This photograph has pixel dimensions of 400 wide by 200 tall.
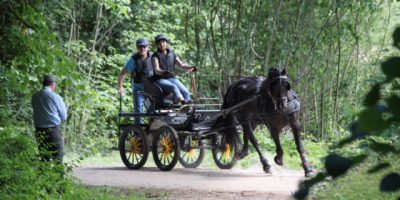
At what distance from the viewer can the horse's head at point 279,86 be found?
1330 cm

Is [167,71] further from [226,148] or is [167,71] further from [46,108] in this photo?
[46,108]

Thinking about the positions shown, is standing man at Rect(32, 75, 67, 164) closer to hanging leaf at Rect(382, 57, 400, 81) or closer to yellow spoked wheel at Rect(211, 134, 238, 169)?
yellow spoked wheel at Rect(211, 134, 238, 169)

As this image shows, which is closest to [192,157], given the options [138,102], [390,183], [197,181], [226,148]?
[226,148]

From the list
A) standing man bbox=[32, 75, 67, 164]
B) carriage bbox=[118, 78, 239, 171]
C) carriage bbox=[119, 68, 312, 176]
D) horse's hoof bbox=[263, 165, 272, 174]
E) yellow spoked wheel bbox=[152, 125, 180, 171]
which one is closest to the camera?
standing man bbox=[32, 75, 67, 164]

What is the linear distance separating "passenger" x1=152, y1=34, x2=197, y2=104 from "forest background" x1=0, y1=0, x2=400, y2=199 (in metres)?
3.36

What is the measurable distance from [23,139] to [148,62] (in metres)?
5.85

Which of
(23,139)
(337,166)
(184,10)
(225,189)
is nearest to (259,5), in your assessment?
(184,10)

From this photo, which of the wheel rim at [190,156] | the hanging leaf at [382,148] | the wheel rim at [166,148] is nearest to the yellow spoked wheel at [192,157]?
the wheel rim at [190,156]

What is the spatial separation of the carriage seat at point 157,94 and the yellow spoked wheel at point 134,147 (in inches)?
25.0

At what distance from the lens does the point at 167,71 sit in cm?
1469

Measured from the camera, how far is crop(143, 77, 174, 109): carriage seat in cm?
1452

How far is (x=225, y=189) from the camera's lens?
39.0 feet

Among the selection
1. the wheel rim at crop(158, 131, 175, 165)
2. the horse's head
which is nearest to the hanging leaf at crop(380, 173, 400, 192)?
the horse's head

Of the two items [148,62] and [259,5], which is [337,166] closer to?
[148,62]
